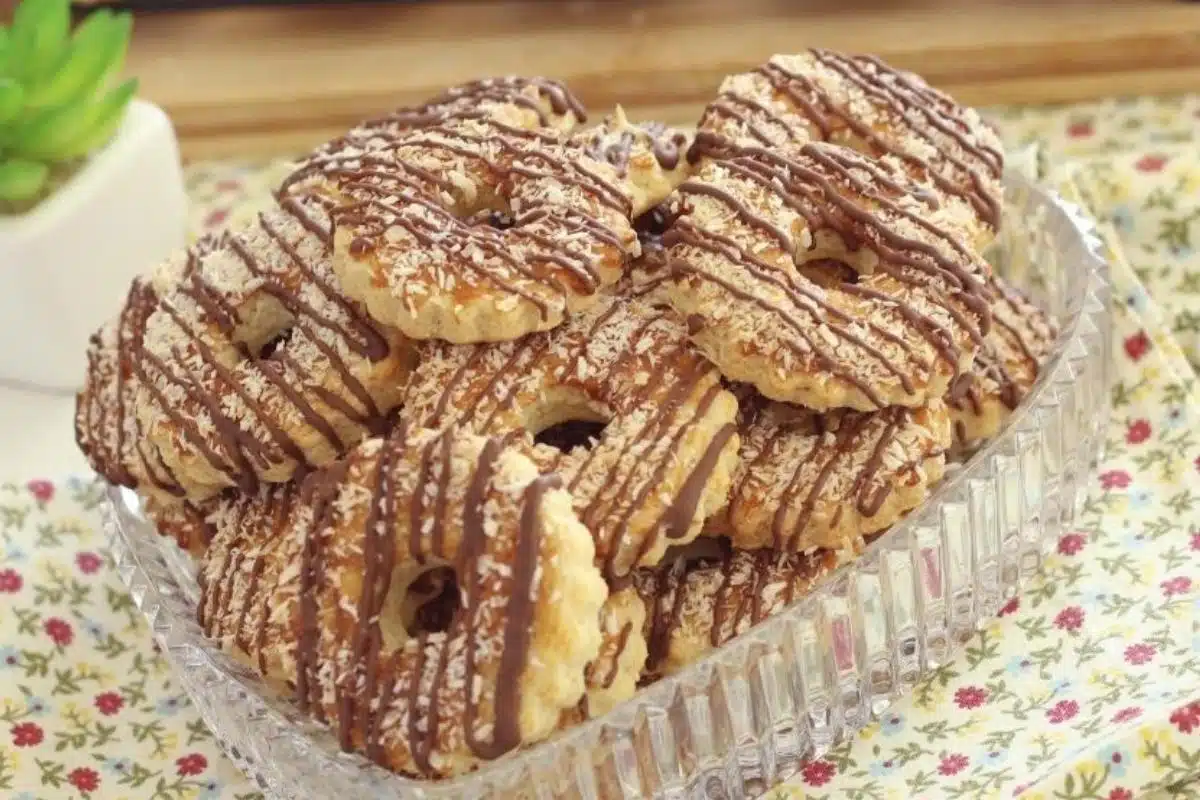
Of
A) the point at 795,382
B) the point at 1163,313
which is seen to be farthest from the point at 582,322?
the point at 1163,313

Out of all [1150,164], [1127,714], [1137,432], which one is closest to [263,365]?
[1127,714]

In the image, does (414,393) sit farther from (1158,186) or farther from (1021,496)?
(1158,186)

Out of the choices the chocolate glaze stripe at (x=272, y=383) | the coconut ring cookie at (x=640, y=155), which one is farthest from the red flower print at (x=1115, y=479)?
the chocolate glaze stripe at (x=272, y=383)

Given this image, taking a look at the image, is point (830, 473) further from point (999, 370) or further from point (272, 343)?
point (272, 343)

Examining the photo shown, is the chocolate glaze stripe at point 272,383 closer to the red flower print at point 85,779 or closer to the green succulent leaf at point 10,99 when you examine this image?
the red flower print at point 85,779

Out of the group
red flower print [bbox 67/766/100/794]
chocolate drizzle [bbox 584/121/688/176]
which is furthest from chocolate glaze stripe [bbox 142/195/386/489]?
red flower print [bbox 67/766/100/794]

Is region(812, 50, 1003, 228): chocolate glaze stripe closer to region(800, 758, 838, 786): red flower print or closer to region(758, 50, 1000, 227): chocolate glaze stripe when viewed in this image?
region(758, 50, 1000, 227): chocolate glaze stripe
